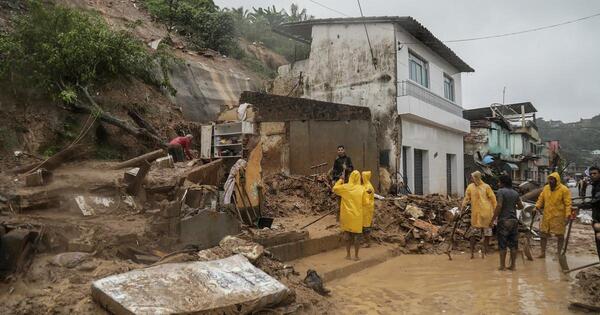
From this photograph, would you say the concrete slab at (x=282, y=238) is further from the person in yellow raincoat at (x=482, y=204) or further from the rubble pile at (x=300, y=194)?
the person in yellow raincoat at (x=482, y=204)

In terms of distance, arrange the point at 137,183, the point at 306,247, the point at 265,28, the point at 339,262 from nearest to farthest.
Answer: the point at 137,183
the point at 339,262
the point at 306,247
the point at 265,28

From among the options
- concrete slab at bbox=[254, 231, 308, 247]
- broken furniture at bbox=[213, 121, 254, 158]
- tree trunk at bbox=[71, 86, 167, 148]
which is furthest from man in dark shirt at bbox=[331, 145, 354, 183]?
tree trunk at bbox=[71, 86, 167, 148]

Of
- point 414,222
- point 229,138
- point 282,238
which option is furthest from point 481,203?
point 229,138

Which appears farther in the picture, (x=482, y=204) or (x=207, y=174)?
(x=207, y=174)

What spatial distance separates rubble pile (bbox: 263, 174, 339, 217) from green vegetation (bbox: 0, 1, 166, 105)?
5636 millimetres

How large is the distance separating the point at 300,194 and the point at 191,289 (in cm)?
710

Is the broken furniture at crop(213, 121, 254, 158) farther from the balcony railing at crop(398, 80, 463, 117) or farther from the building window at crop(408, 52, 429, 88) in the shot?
the building window at crop(408, 52, 429, 88)

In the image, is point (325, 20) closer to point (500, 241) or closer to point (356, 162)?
point (356, 162)

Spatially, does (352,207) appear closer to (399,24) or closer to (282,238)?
(282,238)

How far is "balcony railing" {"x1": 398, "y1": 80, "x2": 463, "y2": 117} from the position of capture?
16.1 m

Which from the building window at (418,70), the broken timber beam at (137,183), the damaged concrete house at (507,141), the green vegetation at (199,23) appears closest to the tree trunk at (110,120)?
the broken timber beam at (137,183)

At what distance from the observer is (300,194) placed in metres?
11.4

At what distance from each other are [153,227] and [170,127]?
8.78 metres

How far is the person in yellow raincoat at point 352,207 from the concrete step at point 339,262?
0.87 ft
